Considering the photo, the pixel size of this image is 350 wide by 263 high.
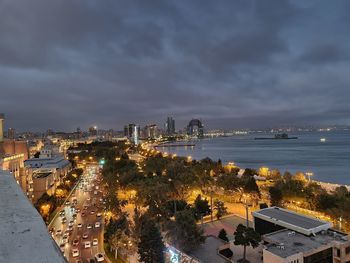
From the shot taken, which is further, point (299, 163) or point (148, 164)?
point (299, 163)

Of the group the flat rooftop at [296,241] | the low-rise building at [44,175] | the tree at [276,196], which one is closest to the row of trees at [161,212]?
the tree at [276,196]

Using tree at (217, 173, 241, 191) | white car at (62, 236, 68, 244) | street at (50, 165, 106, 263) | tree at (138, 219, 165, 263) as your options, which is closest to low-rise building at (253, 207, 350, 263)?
tree at (138, 219, 165, 263)

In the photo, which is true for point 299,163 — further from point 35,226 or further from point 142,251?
point 35,226

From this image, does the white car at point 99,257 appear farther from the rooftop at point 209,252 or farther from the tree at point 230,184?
the tree at point 230,184

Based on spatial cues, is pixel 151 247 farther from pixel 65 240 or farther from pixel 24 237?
pixel 24 237

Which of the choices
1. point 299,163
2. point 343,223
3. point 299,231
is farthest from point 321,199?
point 299,163

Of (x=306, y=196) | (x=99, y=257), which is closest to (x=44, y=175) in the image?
(x=99, y=257)

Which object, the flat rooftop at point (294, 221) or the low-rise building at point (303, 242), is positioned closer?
the low-rise building at point (303, 242)
